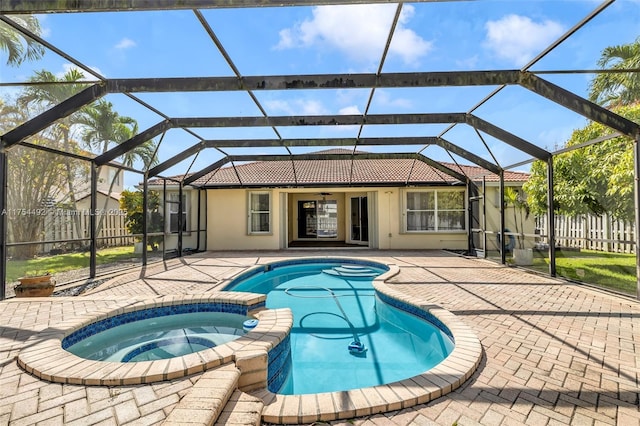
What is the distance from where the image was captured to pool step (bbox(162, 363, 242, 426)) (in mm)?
2135

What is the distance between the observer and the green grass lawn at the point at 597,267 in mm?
7484

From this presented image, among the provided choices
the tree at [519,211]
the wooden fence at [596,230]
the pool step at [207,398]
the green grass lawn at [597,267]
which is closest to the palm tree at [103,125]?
the pool step at [207,398]

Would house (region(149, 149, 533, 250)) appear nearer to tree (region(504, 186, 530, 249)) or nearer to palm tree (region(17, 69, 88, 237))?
tree (region(504, 186, 530, 249))

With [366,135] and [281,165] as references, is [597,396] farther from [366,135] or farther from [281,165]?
[281,165]

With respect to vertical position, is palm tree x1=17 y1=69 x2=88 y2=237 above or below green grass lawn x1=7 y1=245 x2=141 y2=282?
above

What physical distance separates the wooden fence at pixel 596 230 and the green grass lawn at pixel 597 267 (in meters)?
0.44

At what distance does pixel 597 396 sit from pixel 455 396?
1191 mm

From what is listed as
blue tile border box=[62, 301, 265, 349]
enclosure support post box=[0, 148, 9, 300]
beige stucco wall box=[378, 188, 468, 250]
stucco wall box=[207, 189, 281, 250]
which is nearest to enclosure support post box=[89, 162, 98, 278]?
enclosure support post box=[0, 148, 9, 300]

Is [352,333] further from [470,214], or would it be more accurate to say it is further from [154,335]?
[470,214]

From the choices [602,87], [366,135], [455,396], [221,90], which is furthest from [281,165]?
[455,396]

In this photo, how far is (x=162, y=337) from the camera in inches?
187

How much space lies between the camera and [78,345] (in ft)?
13.5

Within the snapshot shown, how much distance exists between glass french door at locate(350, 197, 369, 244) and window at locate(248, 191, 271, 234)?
4.50 m

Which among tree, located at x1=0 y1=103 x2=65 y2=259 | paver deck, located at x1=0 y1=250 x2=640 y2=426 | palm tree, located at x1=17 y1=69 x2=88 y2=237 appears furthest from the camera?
palm tree, located at x1=17 y1=69 x2=88 y2=237
